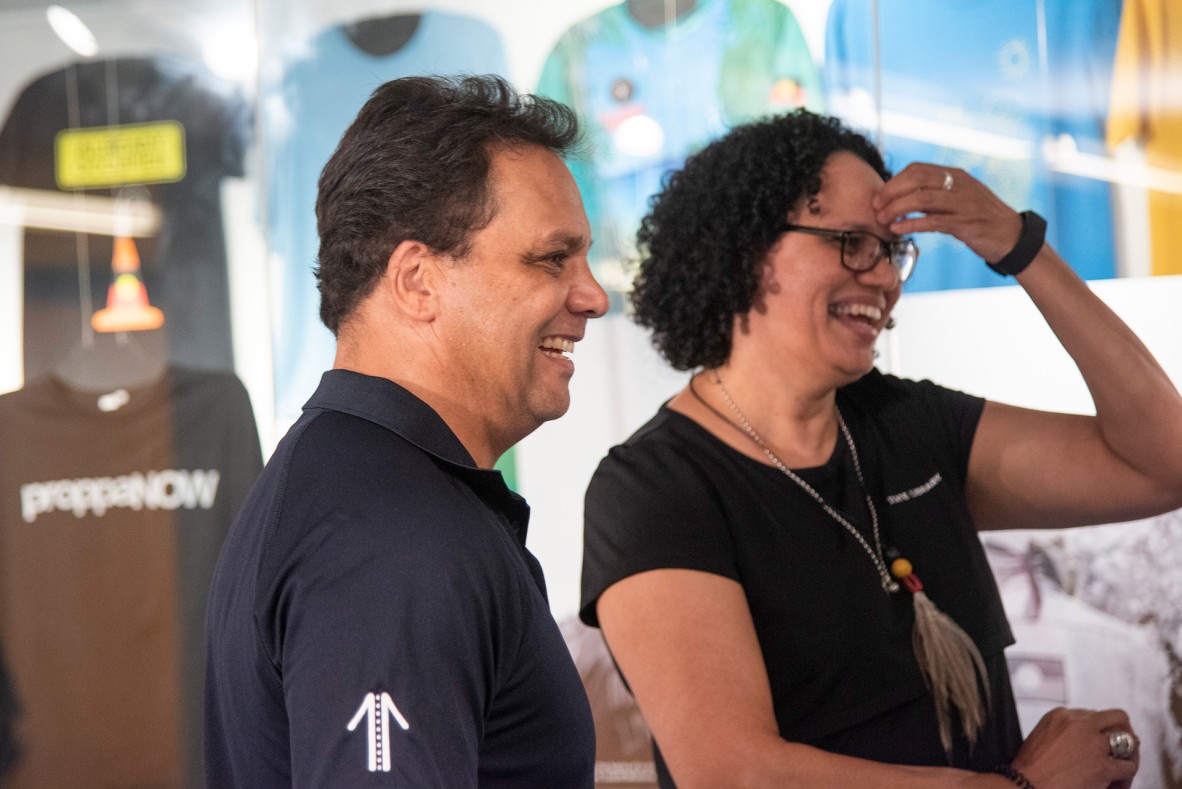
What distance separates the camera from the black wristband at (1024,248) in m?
1.83

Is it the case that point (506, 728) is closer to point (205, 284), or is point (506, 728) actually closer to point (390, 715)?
point (390, 715)

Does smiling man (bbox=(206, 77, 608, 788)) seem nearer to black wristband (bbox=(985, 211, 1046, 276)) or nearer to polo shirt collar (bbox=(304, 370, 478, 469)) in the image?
polo shirt collar (bbox=(304, 370, 478, 469))

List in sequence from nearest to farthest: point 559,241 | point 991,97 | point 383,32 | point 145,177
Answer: point 559,241 < point 991,97 < point 383,32 < point 145,177

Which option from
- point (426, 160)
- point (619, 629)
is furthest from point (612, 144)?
point (426, 160)

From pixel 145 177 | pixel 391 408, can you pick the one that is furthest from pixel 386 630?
pixel 145 177

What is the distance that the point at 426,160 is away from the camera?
3.65 feet

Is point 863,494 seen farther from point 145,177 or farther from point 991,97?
point 145,177

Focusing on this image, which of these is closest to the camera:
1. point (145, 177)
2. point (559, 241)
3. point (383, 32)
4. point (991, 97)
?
point (559, 241)

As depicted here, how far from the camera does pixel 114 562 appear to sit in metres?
3.33

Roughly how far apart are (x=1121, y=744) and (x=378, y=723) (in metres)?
1.14

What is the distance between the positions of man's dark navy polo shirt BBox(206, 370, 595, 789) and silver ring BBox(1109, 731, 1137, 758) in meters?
0.85

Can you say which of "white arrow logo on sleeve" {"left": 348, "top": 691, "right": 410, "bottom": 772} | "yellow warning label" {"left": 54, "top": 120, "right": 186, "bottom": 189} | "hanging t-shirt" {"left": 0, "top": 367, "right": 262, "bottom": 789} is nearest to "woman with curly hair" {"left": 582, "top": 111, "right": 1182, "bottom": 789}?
"white arrow logo on sleeve" {"left": 348, "top": 691, "right": 410, "bottom": 772}

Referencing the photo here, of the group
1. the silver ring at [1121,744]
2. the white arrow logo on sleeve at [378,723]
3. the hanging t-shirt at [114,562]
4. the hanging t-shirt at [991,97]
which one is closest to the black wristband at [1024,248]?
the silver ring at [1121,744]

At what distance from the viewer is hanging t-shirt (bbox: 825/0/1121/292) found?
2.83 m
